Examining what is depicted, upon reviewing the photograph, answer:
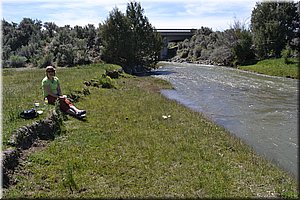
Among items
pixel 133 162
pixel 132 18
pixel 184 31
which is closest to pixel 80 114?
pixel 133 162

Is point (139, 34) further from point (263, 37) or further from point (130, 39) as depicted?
point (263, 37)

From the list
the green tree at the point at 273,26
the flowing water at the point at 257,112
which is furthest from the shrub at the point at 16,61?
the green tree at the point at 273,26

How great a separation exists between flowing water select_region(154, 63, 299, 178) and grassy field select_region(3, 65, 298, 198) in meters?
0.99

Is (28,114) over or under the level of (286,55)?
under

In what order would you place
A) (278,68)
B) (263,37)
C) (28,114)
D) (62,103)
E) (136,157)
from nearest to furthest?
(136,157), (28,114), (62,103), (278,68), (263,37)

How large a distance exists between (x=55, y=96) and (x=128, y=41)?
117 feet

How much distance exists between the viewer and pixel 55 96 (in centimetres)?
1521

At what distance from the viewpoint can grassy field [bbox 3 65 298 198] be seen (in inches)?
321

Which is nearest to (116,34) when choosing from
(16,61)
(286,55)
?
(16,61)

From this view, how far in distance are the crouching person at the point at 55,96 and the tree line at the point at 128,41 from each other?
30.2m

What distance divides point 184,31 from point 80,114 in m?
85.8

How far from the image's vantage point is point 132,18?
52.1 meters

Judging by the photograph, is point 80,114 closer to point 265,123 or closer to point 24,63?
point 265,123

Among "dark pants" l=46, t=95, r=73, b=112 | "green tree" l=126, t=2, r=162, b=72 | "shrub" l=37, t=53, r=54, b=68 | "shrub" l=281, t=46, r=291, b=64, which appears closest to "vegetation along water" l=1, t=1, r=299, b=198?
"dark pants" l=46, t=95, r=73, b=112
